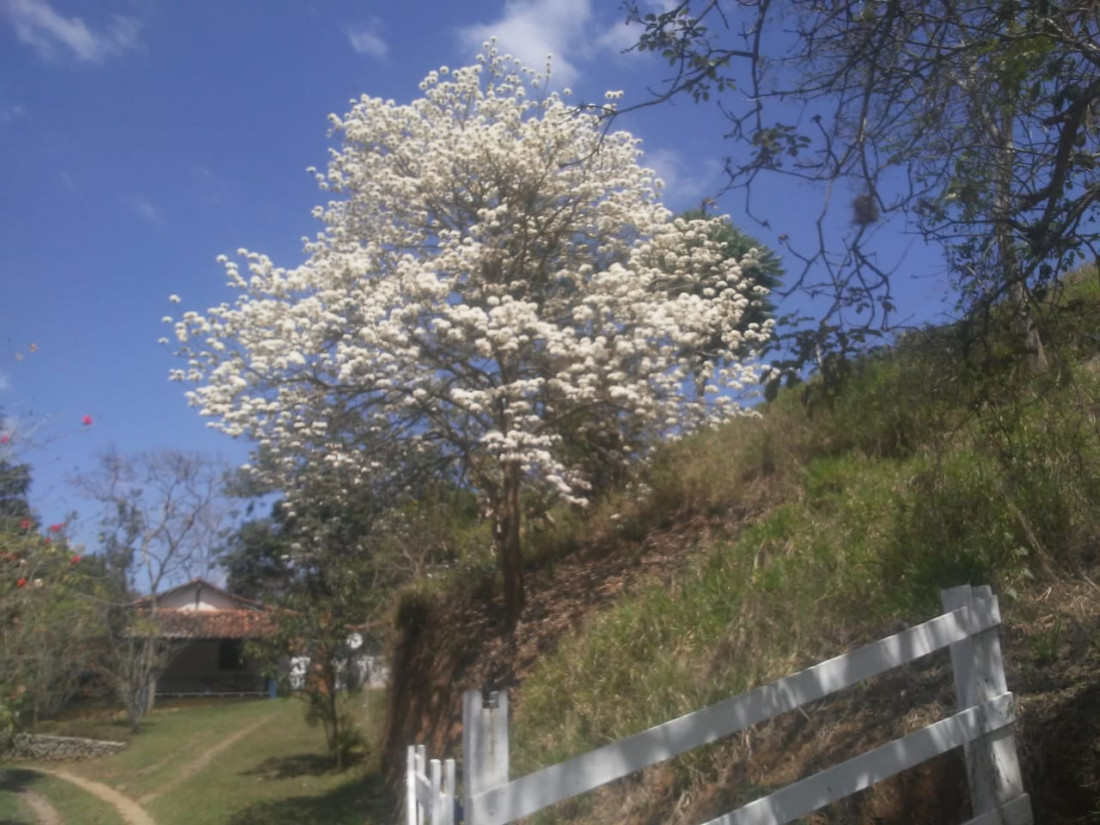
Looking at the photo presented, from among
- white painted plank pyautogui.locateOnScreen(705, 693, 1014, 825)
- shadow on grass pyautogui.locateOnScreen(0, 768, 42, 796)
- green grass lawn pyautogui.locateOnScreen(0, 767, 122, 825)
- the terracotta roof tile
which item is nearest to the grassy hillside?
white painted plank pyautogui.locateOnScreen(705, 693, 1014, 825)

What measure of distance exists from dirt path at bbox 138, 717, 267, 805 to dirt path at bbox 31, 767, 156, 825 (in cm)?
39

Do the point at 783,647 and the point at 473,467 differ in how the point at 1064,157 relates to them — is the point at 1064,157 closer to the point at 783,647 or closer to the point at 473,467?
the point at 783,647

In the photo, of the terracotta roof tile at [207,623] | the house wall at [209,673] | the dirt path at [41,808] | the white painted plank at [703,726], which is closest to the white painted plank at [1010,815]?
the white painted plank at [703,726]

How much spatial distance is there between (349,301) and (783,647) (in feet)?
22.8

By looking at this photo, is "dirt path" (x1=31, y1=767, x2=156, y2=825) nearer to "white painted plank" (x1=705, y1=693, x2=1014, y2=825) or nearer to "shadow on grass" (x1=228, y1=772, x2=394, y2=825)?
"shadow on grass" (x1=228, y1=772, x2=394, y2=825)

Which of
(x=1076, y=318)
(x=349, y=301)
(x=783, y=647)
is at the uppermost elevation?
(x=349, y=301)

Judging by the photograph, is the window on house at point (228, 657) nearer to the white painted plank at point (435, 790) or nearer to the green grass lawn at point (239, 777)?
the green grass lawn at point (239, 777)

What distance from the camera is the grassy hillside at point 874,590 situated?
518 centimetres

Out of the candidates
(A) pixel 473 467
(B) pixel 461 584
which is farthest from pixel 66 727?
(A) pixel 473 467

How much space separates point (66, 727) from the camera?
111 ft

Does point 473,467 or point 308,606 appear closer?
point 473,467

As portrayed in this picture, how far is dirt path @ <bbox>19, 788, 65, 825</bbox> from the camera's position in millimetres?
17094

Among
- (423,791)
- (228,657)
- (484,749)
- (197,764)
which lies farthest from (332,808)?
(228,657)

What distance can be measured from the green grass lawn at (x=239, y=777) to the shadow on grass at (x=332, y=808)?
0.02m
